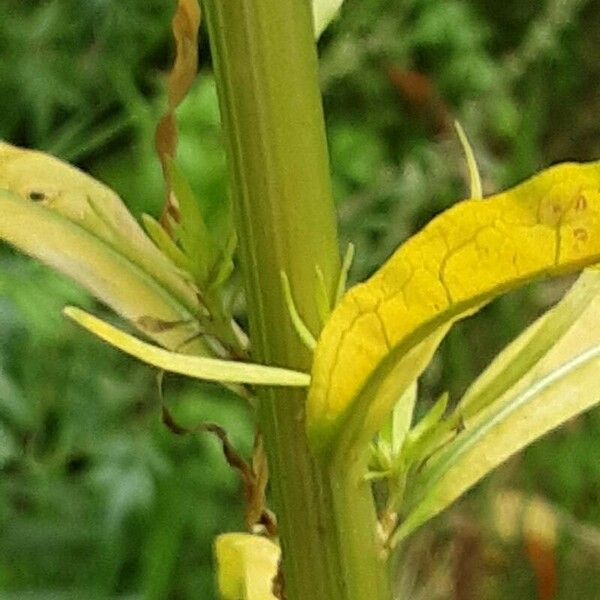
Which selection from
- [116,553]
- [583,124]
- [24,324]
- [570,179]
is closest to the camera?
[570,179]

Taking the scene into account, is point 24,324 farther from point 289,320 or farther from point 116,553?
point 289,320

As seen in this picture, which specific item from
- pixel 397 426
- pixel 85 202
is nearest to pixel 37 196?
pixel 85 202

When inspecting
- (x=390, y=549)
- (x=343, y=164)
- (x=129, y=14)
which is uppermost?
(x=129, y=14)

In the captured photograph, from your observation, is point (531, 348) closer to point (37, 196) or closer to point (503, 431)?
point (503, 431)

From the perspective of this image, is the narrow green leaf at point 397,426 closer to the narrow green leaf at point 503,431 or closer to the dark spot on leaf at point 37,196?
the narrow green leaf at point 503,431

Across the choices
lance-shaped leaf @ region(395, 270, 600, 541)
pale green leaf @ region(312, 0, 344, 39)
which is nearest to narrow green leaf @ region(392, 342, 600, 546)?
lance-shaped leaf @ region(395, 270, 600, 541)

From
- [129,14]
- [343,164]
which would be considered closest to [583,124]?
[343,164]
